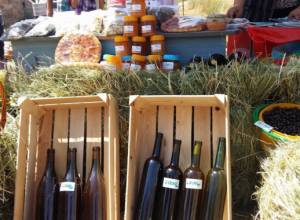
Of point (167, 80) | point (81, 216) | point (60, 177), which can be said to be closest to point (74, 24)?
point (167, 80)

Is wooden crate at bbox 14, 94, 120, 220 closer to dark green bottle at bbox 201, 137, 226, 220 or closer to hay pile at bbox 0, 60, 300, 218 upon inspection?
hay pile at bbox 0, 60, 300, 218

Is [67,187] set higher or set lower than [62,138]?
lower

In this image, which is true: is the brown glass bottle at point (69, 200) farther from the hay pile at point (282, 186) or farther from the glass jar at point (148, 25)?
the glass jar at point (148, 25)

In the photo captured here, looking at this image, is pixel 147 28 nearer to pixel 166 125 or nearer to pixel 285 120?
pixel 166 125

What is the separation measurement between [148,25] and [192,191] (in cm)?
162

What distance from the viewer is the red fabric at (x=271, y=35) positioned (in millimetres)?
3238

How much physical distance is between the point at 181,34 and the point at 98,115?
1.26m

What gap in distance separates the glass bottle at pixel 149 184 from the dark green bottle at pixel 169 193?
0.04 meters

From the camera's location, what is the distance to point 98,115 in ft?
7.22

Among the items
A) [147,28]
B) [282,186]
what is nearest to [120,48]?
[147,28]

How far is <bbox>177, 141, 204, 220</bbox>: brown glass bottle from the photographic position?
1890mm

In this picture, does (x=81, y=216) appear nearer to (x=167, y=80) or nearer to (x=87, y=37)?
(x=167, y=80)

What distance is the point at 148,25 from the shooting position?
120 inches

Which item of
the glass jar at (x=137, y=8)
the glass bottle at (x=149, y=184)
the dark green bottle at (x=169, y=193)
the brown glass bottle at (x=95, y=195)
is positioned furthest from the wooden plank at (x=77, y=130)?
the glass jar at (x=137, y=8)
